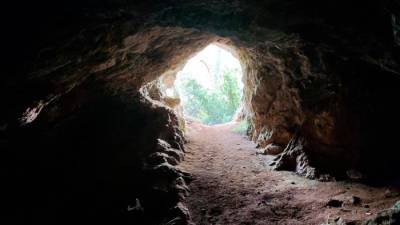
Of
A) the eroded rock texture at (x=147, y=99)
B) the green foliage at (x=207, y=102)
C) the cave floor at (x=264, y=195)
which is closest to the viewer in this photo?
the eroded rock texture at (x=147, y=99)

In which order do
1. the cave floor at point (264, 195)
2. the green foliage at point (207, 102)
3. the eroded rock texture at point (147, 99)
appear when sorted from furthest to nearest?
the green foliage at point (207, 102), the cave floor at point (264, 195), the eroded rock texture at point (147, 99)

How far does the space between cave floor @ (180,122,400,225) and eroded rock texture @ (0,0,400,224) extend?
0.63m

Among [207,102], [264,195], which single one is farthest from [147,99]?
[207,102]

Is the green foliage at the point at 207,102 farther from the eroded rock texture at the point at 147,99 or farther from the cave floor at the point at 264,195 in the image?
the cave floor at the point at 264,195

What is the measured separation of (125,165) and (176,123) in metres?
3.42

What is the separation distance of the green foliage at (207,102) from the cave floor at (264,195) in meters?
18.5

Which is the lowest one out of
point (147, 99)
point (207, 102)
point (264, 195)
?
point (264, 195)

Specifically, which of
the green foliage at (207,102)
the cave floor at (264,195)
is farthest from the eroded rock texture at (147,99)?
the green foliage at (207,102)

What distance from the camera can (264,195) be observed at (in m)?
8.98

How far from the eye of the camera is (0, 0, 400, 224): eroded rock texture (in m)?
6.10

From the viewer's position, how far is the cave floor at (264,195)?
24.3ft

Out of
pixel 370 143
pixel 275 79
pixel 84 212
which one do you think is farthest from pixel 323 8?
pixel 84 212

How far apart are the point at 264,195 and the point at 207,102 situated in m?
22.9

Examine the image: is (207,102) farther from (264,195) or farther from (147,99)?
(264,195)
